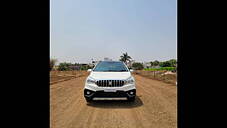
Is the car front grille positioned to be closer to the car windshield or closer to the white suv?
the white suv

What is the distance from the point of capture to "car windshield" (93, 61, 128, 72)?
27.3ft

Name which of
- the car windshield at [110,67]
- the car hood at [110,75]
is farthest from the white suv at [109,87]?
the car windshield at [110,67]

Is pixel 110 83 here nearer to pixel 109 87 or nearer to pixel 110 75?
pixel 109 87

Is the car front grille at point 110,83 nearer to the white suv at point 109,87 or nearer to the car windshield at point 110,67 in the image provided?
the white suv at point 109,87

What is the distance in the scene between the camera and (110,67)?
336 inches

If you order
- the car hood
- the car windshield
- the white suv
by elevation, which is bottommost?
the white suv

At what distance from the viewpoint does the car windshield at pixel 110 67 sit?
328 inches

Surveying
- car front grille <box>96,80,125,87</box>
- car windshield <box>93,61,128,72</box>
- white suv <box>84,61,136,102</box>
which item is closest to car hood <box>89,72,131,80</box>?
white suv <box>84,61,136,102</box>

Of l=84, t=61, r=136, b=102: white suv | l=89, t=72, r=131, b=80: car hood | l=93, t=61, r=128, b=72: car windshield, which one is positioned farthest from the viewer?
l=93, t=61, r=128, b=72: car windshield

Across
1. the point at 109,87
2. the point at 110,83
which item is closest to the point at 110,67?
the point at 110,83
